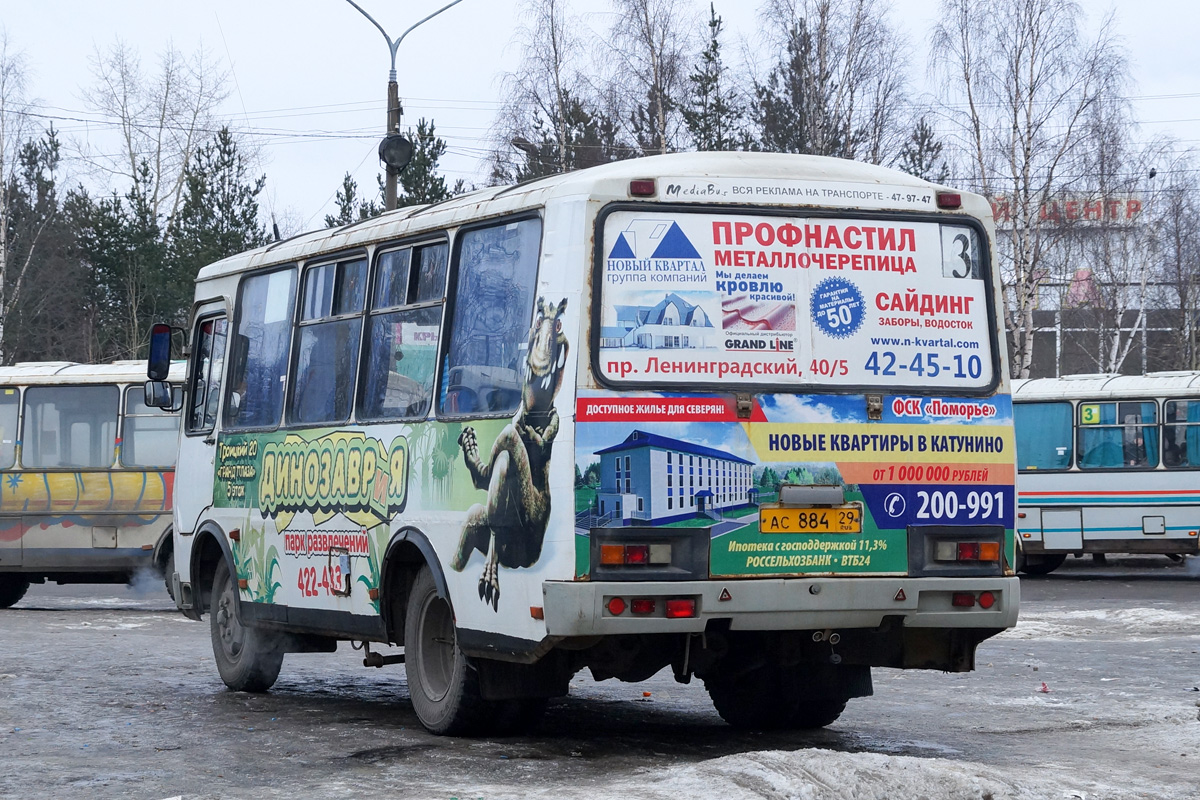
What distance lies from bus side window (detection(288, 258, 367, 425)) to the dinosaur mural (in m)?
1.97

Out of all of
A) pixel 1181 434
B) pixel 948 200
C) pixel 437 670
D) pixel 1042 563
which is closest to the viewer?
pixel 948 200

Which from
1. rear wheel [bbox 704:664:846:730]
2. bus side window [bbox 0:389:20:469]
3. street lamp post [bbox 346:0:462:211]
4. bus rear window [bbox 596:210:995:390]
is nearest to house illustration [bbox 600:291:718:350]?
bus rear window [bbox 596:210:995:390]

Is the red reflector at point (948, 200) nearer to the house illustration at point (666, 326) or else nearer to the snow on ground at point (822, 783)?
the house illustration at point (666, 326)

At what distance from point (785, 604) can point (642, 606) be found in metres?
0.68

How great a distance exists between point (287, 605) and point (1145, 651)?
7698mm

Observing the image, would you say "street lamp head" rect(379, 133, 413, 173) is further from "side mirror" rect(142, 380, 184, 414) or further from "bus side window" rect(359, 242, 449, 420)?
"bus side window" rect(359, 242, 449, 420)

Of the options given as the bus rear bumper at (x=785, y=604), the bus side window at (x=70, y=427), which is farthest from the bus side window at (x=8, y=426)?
the bus rear bumper at (x=785, y=604)

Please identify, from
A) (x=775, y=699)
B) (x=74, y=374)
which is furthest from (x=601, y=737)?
(x=74, y=374)

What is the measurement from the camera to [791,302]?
27.5 ft

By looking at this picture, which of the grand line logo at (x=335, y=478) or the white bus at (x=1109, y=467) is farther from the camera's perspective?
the white bus at (x=1109, y=467)

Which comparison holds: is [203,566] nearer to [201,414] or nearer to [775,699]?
[201,414]

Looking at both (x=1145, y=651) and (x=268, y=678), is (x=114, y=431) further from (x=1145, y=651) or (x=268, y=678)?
(x=1145, y=651)

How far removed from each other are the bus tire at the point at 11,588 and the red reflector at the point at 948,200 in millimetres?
15577

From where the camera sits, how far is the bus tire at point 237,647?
11.8 meters
